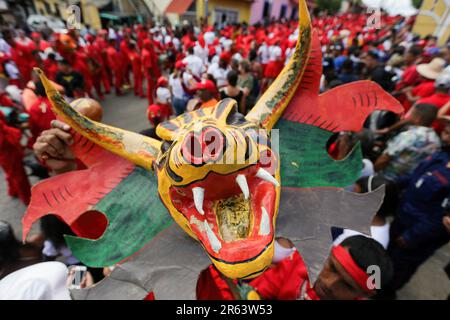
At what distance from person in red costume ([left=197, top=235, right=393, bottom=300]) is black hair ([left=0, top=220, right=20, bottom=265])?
114 centimetres

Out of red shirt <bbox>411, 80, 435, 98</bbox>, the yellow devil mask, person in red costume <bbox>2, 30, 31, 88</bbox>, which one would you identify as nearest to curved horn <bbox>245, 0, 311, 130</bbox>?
the yellow devil mask

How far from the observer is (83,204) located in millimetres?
1053

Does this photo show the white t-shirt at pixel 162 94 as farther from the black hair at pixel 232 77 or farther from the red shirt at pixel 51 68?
the red shirt at pixel 51 68

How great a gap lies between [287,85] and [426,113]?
2.16 m

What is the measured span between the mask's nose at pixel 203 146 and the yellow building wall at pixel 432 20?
31.9 feet

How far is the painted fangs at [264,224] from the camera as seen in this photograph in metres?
0.75

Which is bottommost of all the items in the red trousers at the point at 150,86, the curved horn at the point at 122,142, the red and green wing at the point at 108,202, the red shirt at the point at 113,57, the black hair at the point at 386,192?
the red trousers at the point at 150,86

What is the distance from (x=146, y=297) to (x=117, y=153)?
594 millimetres

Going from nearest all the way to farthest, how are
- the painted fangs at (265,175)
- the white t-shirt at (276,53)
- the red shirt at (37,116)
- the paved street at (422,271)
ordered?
the painted fangs at (265,175) → the paved street at (422,271) → the red shirt at (37,116) → the white t-shirt at (276,53)

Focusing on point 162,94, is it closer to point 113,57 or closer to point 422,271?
point 113,57

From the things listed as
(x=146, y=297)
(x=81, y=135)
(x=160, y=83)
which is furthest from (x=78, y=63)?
(x=146, y=297)

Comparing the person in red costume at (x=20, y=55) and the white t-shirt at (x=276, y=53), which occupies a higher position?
the white t-shirt at (x=276, y=53)

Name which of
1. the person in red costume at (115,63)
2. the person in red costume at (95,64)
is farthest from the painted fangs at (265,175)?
the person in red costume at (115,63)

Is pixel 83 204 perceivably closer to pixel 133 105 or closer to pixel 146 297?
pixel 146 297
